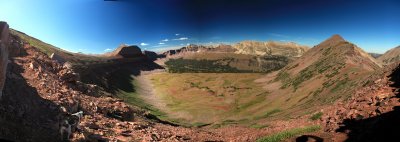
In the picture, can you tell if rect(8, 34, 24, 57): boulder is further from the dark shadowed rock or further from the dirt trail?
the dirt trail

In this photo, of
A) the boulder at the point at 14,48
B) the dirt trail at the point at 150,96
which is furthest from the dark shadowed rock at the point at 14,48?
the dirt trail at the point at 150,96

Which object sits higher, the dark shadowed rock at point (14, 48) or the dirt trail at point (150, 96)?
the dark shadowed rock at point (14, 48)

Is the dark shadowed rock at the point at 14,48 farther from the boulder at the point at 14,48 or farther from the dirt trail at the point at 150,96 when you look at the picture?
the dirt trail at the point at 150,96

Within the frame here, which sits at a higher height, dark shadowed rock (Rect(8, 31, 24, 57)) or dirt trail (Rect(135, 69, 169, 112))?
dark shadowed rock (Rect(8, 31, 24, 57))

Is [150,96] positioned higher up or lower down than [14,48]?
lower down

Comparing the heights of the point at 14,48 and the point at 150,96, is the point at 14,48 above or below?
above

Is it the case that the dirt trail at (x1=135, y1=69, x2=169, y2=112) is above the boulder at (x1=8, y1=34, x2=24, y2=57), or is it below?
below

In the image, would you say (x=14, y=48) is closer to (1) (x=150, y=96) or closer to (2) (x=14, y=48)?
(2) (x=14, y=48)

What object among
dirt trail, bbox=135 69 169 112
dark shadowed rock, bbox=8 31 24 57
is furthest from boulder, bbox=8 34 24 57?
dirt trail, bbox=135 69 169 112

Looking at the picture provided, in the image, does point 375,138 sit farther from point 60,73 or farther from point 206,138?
point 60,73

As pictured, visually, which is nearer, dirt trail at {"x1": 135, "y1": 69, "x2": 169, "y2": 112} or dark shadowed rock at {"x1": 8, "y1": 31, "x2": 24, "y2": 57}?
dark shadowed rock at {"x1": 8, "y1": 31, "x2": 24, "y2": 57}

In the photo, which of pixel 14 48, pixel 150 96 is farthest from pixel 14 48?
pixel 150 96

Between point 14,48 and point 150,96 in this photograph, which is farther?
point 150,96

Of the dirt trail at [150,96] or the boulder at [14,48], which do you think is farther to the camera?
the dirt trail at [150,96]
